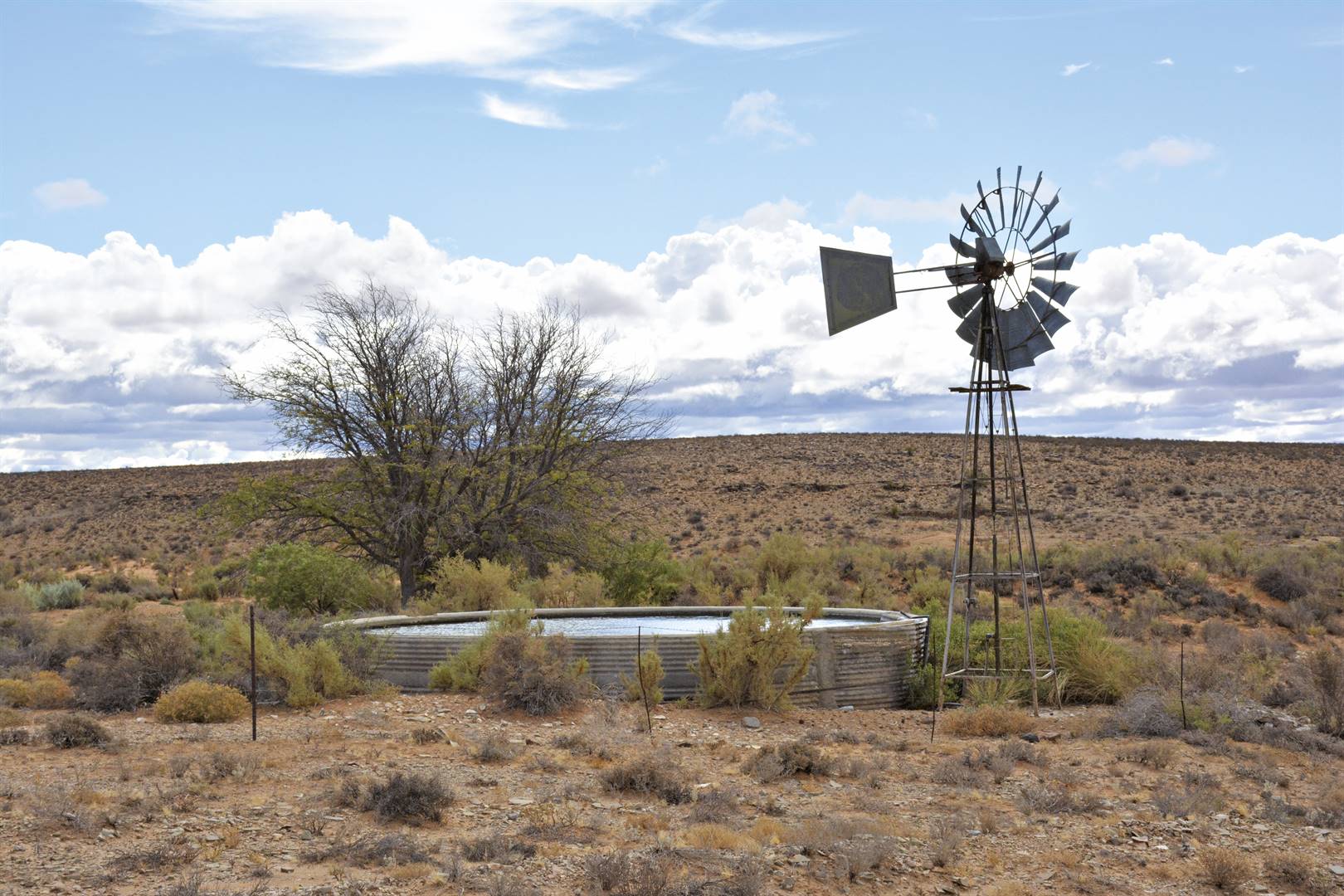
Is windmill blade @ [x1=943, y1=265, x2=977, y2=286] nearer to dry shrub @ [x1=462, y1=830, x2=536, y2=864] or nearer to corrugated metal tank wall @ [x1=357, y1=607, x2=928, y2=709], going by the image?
corrugated metal tank wall @ [x1=357, y1=607, x2=928, y2=709]

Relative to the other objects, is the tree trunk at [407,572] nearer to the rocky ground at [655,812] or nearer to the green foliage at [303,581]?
the green foliage at [303,581]

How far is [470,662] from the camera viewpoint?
14.0 meters

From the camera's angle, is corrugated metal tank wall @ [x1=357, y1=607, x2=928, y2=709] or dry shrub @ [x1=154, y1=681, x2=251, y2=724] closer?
dry shrub @ [x1=154, y1=681, x2=251, y2=724]

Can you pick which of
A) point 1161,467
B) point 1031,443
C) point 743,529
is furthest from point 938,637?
point 1031,443

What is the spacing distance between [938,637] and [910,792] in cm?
537

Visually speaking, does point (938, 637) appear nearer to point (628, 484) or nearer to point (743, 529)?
point (628, 484)

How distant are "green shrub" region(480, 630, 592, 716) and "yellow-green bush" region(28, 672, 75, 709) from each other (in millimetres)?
4782

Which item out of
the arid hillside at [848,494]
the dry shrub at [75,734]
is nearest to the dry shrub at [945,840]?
the dry shrub at [75,734]

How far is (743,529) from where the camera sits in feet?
160

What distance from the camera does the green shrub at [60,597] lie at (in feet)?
93.1

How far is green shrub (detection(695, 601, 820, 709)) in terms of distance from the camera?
13.3 meters

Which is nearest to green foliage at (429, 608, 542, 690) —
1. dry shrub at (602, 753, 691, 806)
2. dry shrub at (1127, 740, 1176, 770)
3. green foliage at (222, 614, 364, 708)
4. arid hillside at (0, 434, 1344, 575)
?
green foliage at (222, 614, 364, 708)

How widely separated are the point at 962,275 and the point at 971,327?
2.14 feet

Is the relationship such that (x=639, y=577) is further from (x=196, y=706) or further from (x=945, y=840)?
(x=945, y=840)
